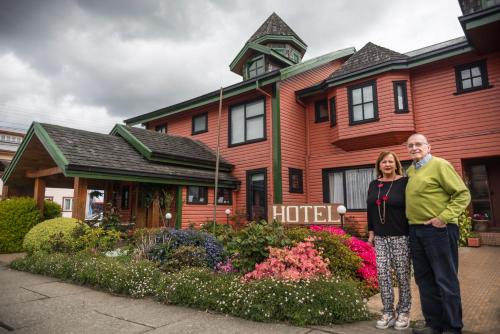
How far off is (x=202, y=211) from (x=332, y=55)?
1011 centimetres

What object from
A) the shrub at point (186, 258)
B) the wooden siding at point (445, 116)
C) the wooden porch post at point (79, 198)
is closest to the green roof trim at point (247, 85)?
the wooden siding at point (445, 116)

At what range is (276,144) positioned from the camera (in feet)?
45.2

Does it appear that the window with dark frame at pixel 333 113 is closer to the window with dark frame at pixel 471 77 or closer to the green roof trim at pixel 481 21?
the window with dark frame at pixel 471 77

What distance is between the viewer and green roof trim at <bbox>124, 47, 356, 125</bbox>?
13977 mm

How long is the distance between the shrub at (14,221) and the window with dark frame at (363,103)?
12474 millimetres

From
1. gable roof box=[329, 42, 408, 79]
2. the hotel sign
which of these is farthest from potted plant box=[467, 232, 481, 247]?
gable roof box=[329, 42, 408, 79]

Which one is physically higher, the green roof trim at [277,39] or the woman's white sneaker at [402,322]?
the green roof trim at [277,39]

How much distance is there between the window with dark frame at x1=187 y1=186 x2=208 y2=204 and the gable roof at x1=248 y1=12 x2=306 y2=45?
9809mm

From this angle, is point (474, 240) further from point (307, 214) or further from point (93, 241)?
point (93, 241)

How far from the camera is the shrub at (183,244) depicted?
736 centimetres

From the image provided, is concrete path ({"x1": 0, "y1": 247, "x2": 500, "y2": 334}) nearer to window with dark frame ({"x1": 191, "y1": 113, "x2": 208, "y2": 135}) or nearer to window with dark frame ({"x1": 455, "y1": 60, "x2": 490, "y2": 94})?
window with dark frame ({"x1": 455, "y1": 60, "x2": 490, "y2": 94})

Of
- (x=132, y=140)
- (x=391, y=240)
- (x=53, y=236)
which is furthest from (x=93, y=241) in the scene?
(x=391, y=240)

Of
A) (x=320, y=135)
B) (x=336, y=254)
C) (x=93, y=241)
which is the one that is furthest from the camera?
(x=320, y=135)

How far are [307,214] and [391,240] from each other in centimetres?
524
